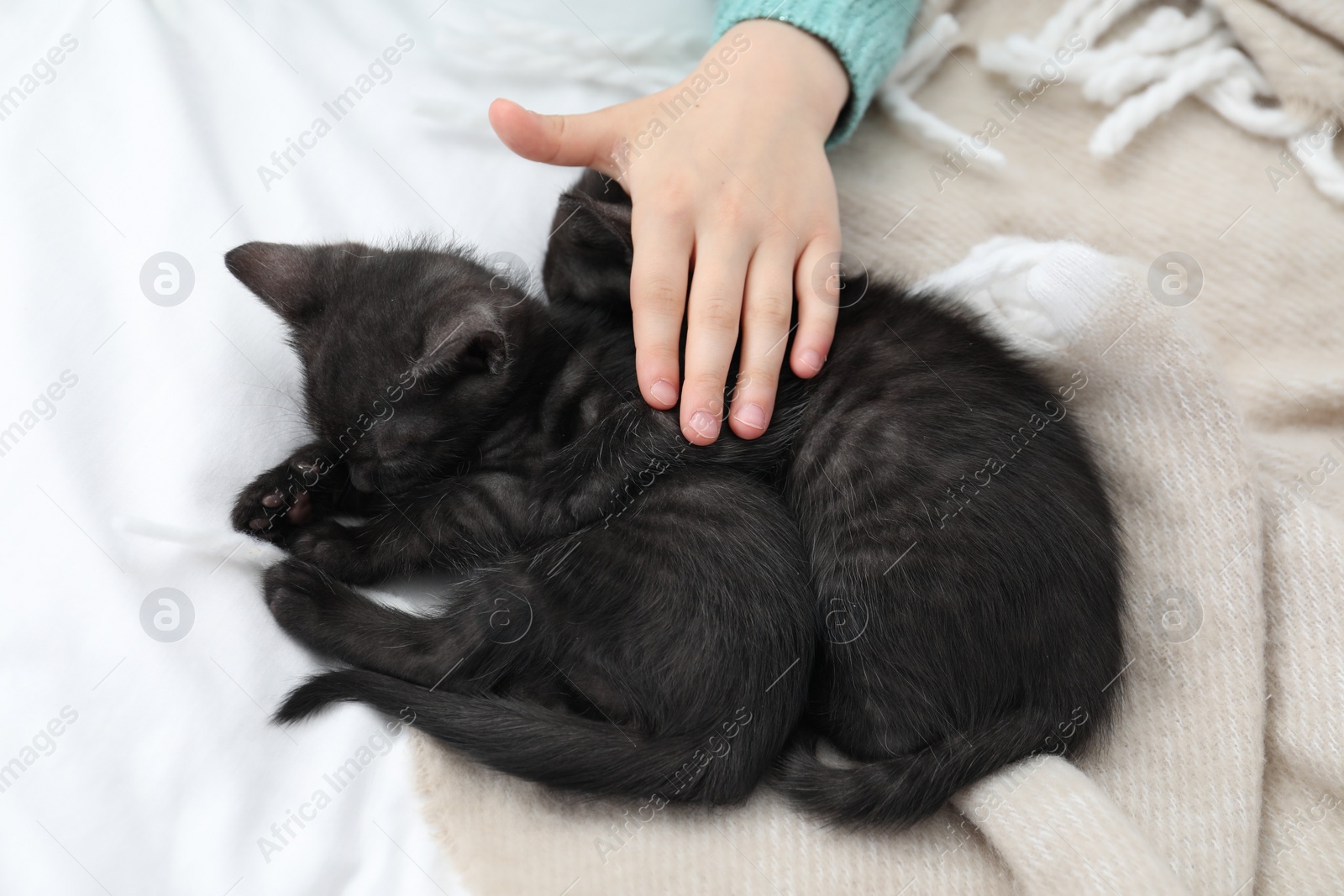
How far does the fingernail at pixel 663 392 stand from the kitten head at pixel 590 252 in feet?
1.09

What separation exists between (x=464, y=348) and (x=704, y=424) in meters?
0.36

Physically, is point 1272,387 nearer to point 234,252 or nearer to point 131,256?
point 234,252

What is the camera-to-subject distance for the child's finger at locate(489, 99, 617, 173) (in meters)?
1.29

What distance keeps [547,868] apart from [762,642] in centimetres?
38

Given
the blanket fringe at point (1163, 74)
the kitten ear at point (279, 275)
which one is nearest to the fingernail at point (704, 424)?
the kitten ear at point (279, 275)

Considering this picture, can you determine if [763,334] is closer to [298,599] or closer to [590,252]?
[590,252]

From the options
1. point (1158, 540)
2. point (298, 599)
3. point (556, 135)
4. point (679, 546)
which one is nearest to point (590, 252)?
point (556, 135)

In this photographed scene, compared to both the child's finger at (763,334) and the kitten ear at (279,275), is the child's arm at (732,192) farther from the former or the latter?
the kitten ear at (279,275)

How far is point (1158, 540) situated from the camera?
121 cm

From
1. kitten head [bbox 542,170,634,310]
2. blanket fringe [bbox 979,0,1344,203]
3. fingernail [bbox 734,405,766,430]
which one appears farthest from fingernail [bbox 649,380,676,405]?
blanket fringe [bbox 979,0,1344,203]

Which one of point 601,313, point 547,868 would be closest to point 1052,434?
point 601,313

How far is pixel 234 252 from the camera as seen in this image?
51.9 inches

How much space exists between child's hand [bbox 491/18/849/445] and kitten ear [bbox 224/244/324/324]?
394 mm

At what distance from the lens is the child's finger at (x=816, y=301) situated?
50.1 inches
